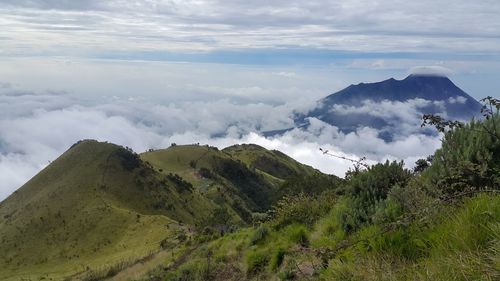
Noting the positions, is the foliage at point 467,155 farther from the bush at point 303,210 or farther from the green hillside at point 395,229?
the bush at point 303,210

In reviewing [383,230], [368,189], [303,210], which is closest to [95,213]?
[303,210]

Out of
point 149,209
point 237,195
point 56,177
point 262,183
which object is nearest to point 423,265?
point 149,209

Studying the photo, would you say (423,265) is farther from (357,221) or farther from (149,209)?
(149,209)

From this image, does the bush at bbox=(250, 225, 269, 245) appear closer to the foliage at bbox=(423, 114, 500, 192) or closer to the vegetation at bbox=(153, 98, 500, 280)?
the vegetation at bbox=(153, 98, 500, 280)

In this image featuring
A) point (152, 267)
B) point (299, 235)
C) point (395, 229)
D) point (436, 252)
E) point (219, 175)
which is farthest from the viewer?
point (219, 175)

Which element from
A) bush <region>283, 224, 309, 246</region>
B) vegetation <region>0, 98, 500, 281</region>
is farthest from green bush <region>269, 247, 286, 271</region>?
bush <region>283, 224, 309, 246</region>

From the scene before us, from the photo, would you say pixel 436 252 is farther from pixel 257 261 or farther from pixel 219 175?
pixel 219 175

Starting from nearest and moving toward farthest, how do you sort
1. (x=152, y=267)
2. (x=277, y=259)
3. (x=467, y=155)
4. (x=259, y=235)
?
(x=467, y=155) < (x=277, y=259) < (x=259, y=235) < (x=152, y=267)

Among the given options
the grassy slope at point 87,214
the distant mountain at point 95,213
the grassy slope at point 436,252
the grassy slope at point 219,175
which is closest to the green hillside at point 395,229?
the grassy slope at point 436,252

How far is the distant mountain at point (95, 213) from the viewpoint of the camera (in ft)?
153

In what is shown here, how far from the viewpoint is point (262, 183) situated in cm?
14088

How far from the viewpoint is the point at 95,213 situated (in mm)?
61062

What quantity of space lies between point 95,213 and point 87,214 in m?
1.10

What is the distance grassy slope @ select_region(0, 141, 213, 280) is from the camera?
4803 cm
